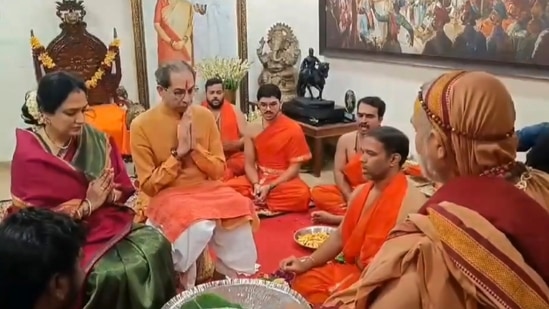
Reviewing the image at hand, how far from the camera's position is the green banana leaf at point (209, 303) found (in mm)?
1687

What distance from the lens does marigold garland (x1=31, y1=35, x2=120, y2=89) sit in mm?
5047

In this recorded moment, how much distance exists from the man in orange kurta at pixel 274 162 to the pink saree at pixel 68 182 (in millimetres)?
1749

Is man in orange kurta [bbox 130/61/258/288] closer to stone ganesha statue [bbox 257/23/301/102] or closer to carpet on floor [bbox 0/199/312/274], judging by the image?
carpet on floor [bbox 0/199/312/274]

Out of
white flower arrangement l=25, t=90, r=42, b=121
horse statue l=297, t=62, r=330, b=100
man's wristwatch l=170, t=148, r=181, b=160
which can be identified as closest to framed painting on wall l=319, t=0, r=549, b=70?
horse statue l=297, t=62, r=330, b=100

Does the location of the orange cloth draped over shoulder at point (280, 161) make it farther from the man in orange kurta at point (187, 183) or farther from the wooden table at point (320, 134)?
the man in orange kurta at point (187, 183)

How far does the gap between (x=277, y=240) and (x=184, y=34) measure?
8.89 feet

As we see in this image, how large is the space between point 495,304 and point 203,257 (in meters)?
1.88

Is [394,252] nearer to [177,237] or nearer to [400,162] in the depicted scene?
[400,162]

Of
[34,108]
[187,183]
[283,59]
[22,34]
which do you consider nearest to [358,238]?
[187,183]

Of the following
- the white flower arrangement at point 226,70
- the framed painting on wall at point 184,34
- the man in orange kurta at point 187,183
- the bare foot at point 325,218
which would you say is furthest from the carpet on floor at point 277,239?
the framed painting on wall at point 184,34

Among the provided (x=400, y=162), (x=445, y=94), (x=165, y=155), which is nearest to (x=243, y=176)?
(x=165, y=155)

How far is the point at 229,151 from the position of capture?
4406 mm

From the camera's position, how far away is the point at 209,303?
1.71 meters

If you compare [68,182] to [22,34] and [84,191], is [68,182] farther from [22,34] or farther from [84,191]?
[22,34]
